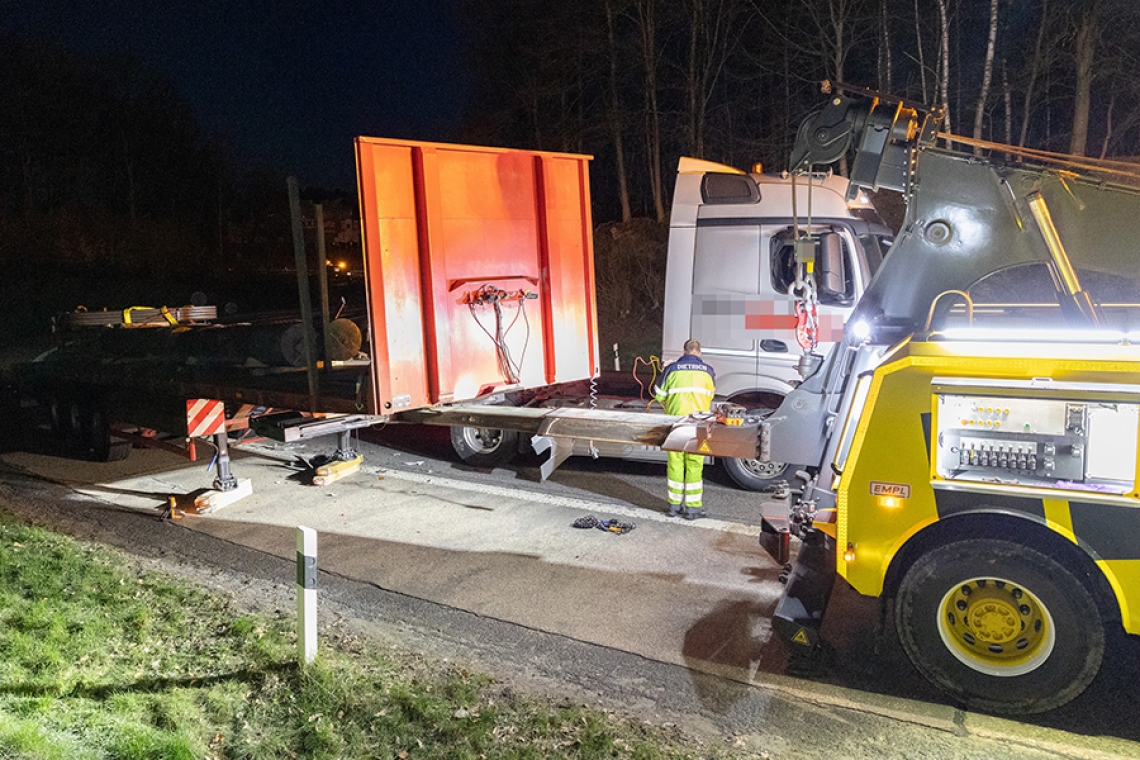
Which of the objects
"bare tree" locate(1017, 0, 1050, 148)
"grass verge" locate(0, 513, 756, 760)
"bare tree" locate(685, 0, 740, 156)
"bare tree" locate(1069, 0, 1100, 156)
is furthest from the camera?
"bare tree" locate(685, 0, 740, 156)

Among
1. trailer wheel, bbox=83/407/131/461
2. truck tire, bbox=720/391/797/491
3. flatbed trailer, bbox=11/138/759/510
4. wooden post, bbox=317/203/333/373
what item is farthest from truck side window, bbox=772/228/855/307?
trailer wheel, bbox=83/407/131/461

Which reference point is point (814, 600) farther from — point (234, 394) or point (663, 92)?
point (663, 92)

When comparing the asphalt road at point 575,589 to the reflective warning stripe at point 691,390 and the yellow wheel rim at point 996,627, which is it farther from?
the reflective warning stripe at point 691,390

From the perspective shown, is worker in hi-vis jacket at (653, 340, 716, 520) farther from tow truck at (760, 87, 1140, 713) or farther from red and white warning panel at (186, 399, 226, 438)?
red and white warning panel at (186, 399, 226, 438)

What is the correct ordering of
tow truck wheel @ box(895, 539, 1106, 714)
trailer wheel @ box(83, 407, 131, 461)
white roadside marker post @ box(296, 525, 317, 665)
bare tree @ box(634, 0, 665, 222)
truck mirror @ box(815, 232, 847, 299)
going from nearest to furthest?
tow truck wheel @ box(895, 539, 1106, 714)
white roadside marker post @ box(296, 525, 317, 665)
truck mirror @ box(815, 232, 847, 299)
trailer wheel @ box(83, 407, 131, 461)
bare tree @ box(634, 0, 665, 222)

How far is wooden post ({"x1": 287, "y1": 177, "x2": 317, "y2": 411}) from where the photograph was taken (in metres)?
5.64

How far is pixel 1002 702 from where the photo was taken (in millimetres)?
3971

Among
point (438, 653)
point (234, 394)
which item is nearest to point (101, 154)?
point (234, 394)

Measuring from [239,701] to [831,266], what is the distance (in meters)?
5.47

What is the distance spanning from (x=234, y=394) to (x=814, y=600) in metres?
5.25

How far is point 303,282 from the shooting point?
5.84m

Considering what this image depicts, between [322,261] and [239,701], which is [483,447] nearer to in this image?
[322,261]

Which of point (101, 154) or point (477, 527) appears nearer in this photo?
point (477, 527)

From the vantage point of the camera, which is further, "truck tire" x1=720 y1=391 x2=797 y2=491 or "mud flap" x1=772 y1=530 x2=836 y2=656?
"truck tire" x1=720 y1=391 x2=797 y2=491
